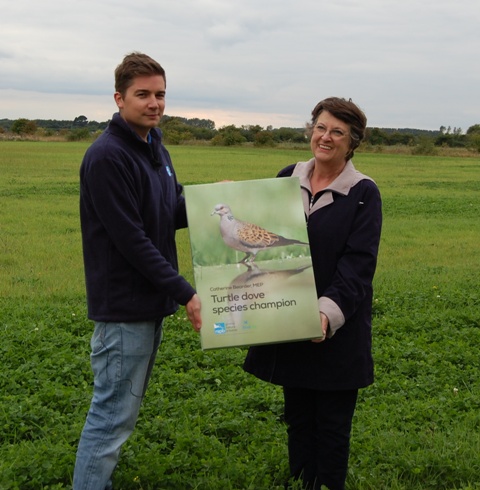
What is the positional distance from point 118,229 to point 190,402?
2.24 metres

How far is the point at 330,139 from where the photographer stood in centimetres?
354

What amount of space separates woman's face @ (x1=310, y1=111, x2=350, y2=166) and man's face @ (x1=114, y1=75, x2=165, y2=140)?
2.63 feet

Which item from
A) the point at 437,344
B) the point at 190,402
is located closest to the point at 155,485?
the point at 190,402

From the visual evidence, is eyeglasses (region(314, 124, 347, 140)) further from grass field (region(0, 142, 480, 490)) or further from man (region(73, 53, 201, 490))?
grass field (region(0, 142, 480, 490))

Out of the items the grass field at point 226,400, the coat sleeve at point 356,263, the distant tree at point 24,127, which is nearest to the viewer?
the coat sleeve at point 356,263

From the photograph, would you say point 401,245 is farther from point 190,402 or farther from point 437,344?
point 190,402

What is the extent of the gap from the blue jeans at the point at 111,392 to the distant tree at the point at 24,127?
85183mm

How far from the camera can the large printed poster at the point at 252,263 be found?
3.28 metres

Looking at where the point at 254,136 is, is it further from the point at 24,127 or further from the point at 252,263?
the point at 252,263

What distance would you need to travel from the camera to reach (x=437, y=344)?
6.48m

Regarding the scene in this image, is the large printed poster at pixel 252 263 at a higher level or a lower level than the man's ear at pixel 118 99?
lower

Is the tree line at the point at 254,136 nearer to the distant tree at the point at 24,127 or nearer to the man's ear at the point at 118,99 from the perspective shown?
the distant tree at the point at 24,127

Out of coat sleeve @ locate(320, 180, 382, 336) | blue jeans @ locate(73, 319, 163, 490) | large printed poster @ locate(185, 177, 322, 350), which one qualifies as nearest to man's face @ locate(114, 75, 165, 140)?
large printed poster @ locate(185, 177, 322, 350)

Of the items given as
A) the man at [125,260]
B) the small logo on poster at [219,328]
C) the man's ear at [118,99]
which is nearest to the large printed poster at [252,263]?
the small logo on poster at [219,328]
